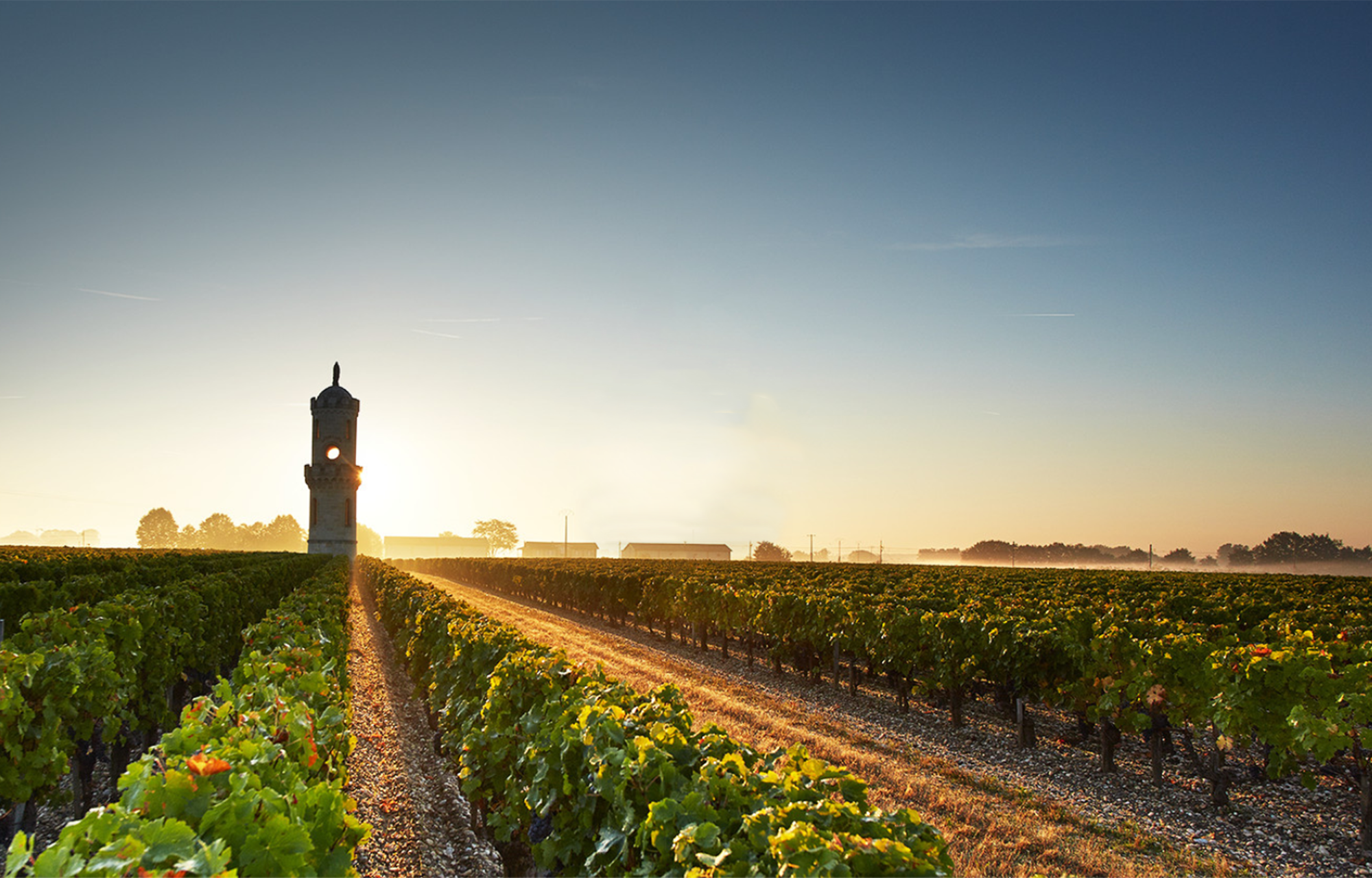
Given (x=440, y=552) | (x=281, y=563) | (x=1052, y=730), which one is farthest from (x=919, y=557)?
(x=1052, y=730)

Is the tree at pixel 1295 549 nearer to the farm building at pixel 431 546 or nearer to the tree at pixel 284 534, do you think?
the farm building at pixel 431 546

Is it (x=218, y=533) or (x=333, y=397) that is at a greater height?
(x=333, y=397)

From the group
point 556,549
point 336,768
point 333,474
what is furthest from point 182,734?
point 556,549

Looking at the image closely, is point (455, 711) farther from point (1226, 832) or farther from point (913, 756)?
point (1226, 832)

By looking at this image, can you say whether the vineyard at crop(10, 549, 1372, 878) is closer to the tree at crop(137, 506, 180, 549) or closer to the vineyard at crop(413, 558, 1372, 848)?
the vineyard at crop(413, 558, 1372, 848)

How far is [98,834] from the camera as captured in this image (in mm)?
2764

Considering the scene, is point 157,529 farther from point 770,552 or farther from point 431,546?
point 770,552

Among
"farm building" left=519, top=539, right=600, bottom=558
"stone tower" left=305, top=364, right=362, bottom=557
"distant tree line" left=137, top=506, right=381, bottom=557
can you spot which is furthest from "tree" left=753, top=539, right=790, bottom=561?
"distant tree line" left=137, top=506, right=381, bottom=557

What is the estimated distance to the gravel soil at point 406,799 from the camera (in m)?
6.94

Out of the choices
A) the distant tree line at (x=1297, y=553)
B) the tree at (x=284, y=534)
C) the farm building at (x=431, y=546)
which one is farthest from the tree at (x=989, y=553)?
the tree at (x=284, y=534)

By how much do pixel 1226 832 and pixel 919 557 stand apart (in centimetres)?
14186

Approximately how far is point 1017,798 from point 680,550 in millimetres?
125111

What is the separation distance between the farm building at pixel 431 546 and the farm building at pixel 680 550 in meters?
48.3

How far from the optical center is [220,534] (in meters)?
175
